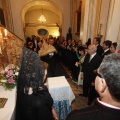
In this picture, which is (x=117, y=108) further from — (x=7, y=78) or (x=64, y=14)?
(x=64, y=14)

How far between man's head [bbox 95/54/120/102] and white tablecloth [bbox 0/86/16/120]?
1.45 metres

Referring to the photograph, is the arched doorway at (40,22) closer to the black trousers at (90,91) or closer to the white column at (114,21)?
the white column at (114,21)

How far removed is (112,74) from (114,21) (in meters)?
4.59

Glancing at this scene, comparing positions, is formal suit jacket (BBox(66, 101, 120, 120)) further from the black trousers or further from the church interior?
the black trousers

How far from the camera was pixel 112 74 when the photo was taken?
0.75 metres

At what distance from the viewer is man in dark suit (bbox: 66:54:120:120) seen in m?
0.75

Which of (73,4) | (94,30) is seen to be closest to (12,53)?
(94,30)

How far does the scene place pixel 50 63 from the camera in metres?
5.11

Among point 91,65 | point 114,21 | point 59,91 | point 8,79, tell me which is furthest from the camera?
point 114,21

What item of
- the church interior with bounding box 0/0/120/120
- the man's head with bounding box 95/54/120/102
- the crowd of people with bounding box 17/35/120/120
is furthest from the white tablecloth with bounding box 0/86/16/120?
the man's head with bounding box 95/54/120/102

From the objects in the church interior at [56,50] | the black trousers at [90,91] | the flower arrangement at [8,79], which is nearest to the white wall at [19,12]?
the church interior at [56,50]

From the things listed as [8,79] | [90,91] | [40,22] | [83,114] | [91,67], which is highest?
[40,22]

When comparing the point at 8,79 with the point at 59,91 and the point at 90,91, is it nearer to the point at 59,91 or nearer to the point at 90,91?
the point at 59,91

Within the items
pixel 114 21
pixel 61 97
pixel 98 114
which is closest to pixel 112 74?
pixel 98 114
